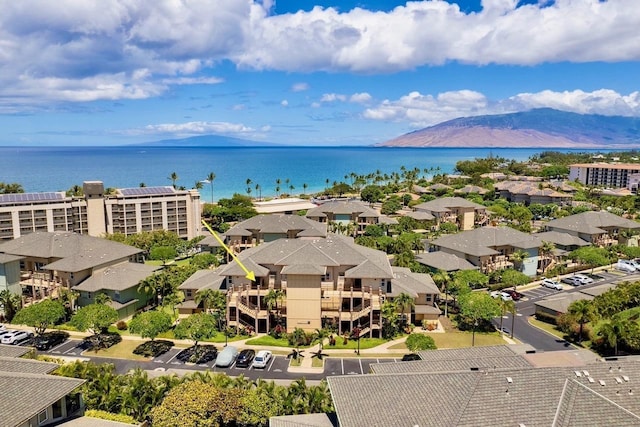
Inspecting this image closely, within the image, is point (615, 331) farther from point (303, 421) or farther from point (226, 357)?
point (226, 357)

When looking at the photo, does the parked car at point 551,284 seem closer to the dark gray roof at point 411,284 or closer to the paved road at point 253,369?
the dark gray roof at point 411,284

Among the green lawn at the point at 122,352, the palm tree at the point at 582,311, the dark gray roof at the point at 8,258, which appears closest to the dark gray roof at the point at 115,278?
the green lawn at the point at 122,352

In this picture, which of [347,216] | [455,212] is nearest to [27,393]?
[347,216]

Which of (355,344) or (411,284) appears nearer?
(355,344)

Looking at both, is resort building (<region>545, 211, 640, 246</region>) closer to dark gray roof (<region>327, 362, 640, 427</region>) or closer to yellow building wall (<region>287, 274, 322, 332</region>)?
yellow building wall (<region>287, 274, 322, 332</region>)

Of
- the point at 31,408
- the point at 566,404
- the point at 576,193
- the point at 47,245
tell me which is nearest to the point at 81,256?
the point at 47,245

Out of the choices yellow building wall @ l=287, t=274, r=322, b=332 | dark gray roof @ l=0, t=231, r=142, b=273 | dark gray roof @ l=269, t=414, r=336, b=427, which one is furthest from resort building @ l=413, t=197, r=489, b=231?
dark gray roof @ l=269, t=414, r=336, b=427
